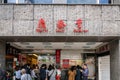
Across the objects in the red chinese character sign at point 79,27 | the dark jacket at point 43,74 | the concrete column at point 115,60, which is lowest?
the dark jacket at point 43,74

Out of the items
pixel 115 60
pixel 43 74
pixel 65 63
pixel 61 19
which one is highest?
pixel 61 19

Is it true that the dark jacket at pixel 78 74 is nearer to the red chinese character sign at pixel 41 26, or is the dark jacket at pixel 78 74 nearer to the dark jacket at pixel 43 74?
the dark jacket at pixel 43 74

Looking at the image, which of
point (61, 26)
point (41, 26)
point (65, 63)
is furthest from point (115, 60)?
point (65, 63)

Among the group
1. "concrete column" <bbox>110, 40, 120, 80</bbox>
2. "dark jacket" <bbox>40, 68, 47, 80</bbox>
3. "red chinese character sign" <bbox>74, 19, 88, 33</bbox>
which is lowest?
"dark jacket" <bbox>40, 68, 47, 80</bbox>

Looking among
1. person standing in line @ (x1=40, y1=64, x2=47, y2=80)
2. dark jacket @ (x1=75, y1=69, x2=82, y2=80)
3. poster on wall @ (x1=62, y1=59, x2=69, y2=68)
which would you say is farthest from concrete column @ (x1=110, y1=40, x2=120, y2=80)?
poster on wall @ (x1=62, y1=59, x2=69, y2=68)

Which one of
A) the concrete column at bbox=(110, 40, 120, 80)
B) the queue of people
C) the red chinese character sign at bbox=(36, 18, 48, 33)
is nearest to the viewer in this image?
the red chinese character sign at bbox=(36, 18, 48, 33)

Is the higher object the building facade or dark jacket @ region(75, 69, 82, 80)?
the building facade

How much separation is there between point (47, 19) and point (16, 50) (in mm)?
7881

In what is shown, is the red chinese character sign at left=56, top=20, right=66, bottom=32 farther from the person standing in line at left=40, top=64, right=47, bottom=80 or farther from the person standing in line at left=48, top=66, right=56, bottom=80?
the person standing in line at left=48, top=66, right=56, bottom=80

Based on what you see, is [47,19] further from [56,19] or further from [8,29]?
[8,29]

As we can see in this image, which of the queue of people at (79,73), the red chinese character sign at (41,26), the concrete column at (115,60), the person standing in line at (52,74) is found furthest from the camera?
the person standing in line at (52,74)

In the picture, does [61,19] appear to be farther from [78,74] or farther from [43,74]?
[43,74]

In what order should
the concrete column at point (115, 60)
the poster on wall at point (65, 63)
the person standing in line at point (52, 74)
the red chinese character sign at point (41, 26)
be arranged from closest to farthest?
the red chinese character sign at point (41, 26) < the concrete column at point (115, 60) < the person standing in line at point (52, 74) < the poster on wall at point (65, 63)

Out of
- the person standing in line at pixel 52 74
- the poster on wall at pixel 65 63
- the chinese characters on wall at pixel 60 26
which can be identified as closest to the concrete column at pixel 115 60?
the chinese characters on wall at pixel 60 26
